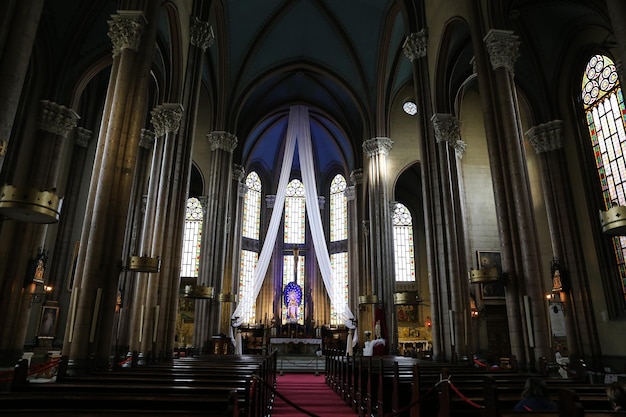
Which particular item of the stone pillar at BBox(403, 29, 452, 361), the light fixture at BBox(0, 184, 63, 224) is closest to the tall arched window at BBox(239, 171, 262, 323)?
the stone pillar at BBox(403, 29, 452, 361)

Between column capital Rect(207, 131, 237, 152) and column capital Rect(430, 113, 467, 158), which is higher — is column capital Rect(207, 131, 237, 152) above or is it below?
above

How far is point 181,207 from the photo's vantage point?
1275 cm

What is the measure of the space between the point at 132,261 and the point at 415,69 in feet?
38.0

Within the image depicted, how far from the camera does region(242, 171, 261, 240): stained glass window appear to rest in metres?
31.2

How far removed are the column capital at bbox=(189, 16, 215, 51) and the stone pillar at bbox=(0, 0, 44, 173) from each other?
29.6ft

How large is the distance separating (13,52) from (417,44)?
43.1 ft

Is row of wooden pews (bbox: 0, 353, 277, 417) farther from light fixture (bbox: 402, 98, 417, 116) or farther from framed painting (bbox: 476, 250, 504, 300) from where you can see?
light fixture (bbox: 402, 98, 417, 116)

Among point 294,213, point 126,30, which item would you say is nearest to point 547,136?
point 126,30

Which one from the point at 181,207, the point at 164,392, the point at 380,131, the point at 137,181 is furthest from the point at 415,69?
the point at 164,392

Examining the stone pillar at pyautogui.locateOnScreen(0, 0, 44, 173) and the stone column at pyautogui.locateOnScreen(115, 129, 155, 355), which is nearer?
the stone pillar at pyautogui.locateOnScreen(0, 0, 44, 173)

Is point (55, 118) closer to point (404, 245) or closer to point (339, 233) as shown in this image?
point (404, 245)

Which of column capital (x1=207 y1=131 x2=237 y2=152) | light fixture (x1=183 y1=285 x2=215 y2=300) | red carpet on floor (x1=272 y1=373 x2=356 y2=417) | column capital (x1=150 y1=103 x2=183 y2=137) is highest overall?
column capital (x1=207 y1=131 x2=237 y2=152)

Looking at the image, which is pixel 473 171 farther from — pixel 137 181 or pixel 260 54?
pixel 137 181

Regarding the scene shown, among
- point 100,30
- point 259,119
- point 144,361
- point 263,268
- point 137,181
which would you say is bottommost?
point 144,361
